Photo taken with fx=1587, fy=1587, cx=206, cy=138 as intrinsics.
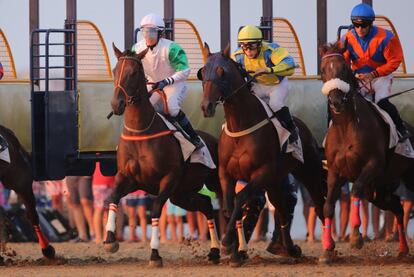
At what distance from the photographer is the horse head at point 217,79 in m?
15.9

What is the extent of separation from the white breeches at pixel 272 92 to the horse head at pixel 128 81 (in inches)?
54.4

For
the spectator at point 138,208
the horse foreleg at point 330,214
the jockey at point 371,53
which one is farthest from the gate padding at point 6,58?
the horse foreleg at point 330,214

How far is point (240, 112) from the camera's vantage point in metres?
16.4

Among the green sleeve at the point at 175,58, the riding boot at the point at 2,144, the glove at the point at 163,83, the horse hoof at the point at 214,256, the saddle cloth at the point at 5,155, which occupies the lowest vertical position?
the horse hoof at the point at 214,256

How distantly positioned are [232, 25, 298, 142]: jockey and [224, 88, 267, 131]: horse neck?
41 cm

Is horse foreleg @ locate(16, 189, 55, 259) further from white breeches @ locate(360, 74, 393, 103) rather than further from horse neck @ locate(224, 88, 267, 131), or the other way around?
white breeches @ locate(360, 74, 393, 103)

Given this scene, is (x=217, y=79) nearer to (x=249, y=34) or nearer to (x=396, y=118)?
(x=249, y=34)

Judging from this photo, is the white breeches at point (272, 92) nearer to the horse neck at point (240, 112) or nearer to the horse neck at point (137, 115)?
the horse neck at point (240, 112)

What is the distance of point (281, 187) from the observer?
58.4 ft

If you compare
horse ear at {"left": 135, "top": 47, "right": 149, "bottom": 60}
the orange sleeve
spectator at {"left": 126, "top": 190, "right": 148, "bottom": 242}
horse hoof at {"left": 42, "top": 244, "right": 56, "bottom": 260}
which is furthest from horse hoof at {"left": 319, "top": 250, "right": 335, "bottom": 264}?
spectator at {"left": 126, "top": 190, "right": 148, "bottom": 242}

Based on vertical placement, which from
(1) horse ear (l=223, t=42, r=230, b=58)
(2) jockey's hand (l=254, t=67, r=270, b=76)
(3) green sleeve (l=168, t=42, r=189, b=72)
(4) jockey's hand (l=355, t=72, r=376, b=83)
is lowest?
(4) jockey's hand (l=355, t=72, r=376, b=83)

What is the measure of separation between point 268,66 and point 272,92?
0.29 metres

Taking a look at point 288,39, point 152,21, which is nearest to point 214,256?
point 152,21

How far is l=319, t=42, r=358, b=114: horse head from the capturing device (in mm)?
15945
